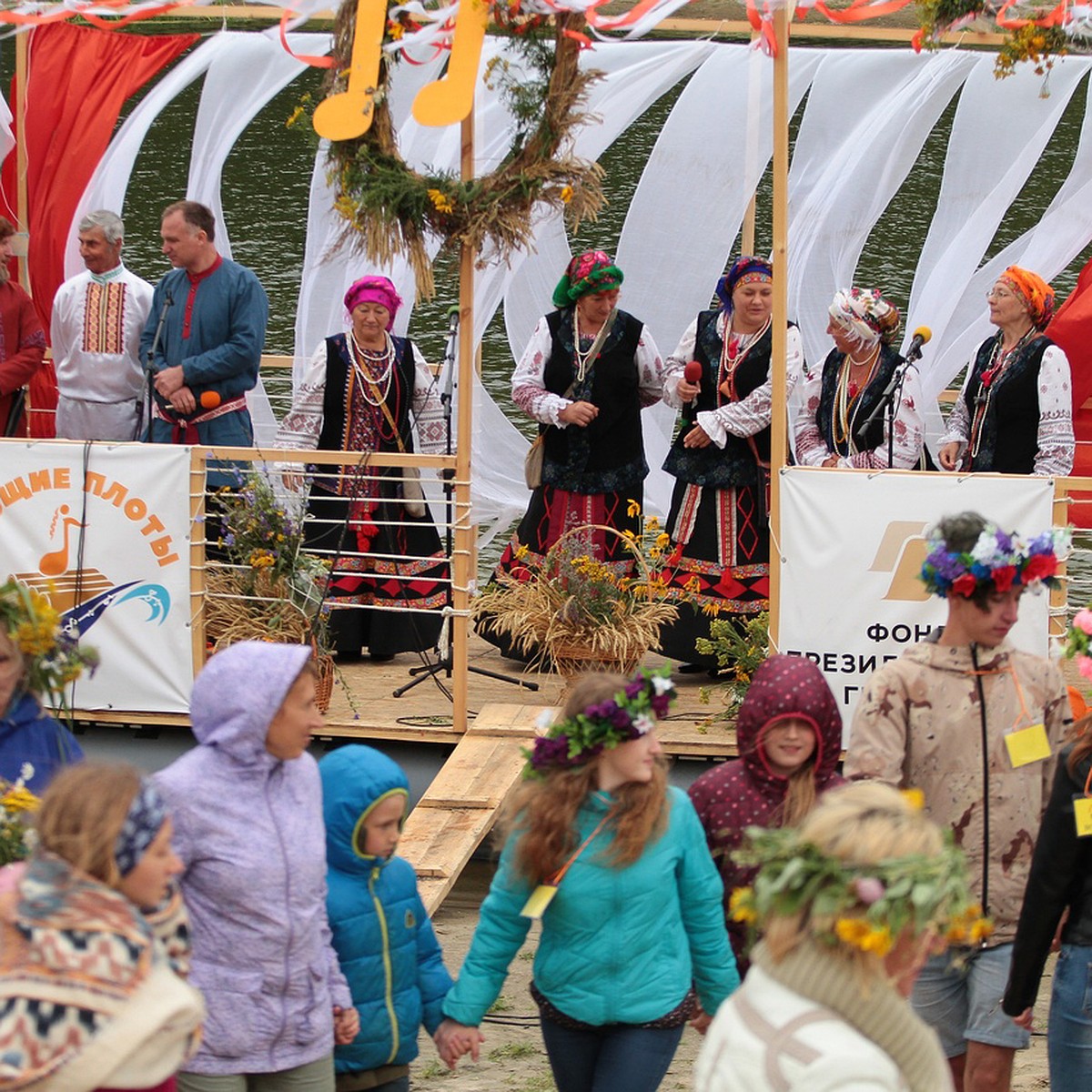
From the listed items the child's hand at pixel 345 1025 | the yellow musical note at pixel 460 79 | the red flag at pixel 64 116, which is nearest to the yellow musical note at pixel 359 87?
the yellow musical note at pixel 460 79

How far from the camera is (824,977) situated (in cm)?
247

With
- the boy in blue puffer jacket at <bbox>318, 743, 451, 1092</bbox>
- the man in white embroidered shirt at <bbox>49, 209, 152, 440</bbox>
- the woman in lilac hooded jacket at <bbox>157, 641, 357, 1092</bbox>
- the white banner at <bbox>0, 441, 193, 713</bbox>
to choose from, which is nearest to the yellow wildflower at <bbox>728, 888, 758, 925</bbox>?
the woman in lilac hooded jacket at <bbox>157, 641, 357, 1092</bbox>

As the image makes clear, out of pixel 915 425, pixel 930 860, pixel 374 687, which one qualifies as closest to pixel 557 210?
pixel 915 425

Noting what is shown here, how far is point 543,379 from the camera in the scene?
7.27m

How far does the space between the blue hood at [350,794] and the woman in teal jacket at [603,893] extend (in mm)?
255

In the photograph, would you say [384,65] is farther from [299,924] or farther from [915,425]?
[299,924]

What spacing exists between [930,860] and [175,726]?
4700mm

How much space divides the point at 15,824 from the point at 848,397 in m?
4.02

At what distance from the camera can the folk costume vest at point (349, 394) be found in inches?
288

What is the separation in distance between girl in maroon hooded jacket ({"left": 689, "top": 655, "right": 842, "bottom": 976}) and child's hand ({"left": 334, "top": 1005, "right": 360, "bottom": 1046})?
863mm

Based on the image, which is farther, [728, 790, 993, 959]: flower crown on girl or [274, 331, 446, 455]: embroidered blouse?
[274, 331, 446, 455]: embroidered blouse

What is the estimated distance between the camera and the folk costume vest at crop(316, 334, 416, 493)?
7309 millimetres

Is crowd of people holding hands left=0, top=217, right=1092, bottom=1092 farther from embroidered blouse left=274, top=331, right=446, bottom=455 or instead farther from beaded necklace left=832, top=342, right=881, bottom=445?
embroidered blouse left=274, top=331, right=446, bottom=455

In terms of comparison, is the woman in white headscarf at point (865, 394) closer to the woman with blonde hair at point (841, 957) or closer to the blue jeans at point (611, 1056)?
the blue jeans at point (611, 1056)
